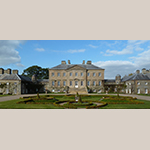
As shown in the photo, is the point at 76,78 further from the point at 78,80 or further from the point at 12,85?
the point at 12,85

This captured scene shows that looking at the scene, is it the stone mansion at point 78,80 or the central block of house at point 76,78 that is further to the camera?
the central block of house at point 76,78

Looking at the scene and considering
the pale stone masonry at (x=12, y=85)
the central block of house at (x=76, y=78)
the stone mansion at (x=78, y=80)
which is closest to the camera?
the pale stone masonry at (x=12, y=85)

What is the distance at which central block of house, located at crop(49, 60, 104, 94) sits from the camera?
1708 inches

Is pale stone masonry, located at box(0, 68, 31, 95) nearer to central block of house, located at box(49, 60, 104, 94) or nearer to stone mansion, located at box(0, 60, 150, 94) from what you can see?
stone mansion, located at box(0, 60, 150, 94)

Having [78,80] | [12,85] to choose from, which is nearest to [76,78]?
[78,80]

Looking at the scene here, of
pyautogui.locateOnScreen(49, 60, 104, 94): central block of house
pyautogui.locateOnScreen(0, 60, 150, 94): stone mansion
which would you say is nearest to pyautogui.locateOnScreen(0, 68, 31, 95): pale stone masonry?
pyautogui.locateOnScreen(0, 60, 150, 94): stone mansion

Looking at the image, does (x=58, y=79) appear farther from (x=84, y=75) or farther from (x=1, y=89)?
(x=1, y=89)

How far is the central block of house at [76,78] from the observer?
43.4m

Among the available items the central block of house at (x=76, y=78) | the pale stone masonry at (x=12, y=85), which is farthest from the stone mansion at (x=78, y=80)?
the pale stone masonry at (x=12, y=85)

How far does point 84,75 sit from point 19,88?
20.7m

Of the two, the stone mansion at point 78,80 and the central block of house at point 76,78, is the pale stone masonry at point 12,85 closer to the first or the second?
the stone mansion at point 78,80

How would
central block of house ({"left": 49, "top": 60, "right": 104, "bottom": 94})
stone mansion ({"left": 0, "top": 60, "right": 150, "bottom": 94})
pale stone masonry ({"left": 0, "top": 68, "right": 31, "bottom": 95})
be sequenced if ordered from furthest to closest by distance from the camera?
central block of house ({"left": 49, "top": 60, "right": 104, "bottom": 94})
stone mansion ({"left": 0, "top": 60, "right": 150, "bottom": 94})
pale stone masonry ({"left": 0, "top": 68, "right": 31, "bottom": 95})

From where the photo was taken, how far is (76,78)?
4325cm

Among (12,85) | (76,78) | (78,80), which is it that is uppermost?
(76,78)
